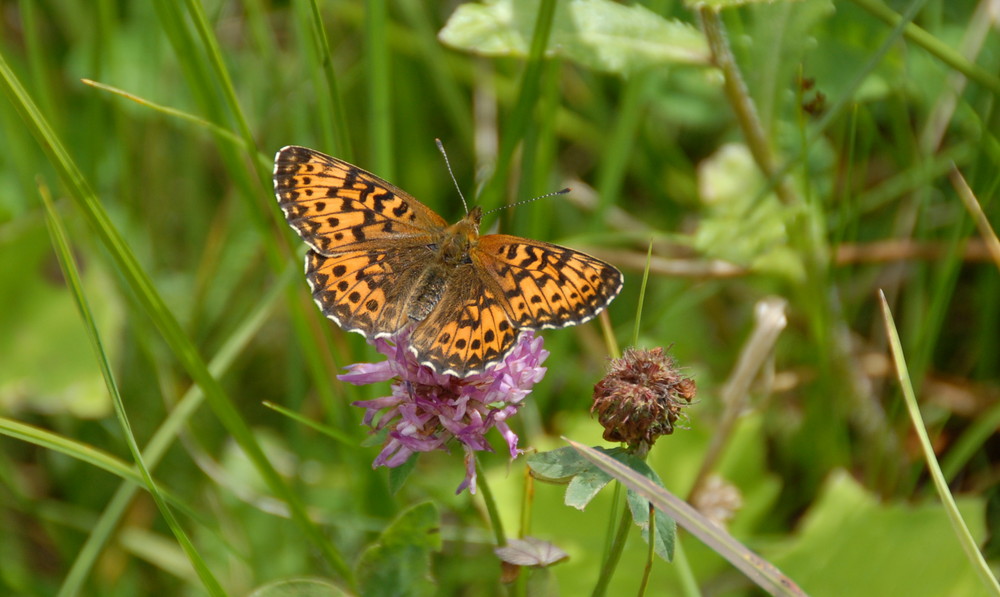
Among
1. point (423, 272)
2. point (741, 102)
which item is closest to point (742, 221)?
A: point (741, 102)

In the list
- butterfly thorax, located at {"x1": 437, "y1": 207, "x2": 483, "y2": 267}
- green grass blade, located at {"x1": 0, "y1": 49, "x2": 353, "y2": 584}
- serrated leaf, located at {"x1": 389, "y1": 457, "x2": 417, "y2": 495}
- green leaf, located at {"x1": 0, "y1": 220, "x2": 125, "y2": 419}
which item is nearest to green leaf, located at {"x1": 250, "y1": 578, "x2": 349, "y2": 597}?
green grass blade, located at {"x1": 0, "y1": 49, "x2": 353, "y2": 584}

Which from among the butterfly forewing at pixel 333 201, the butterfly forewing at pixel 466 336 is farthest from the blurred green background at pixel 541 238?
the butterfly forewing at pixel 466 336

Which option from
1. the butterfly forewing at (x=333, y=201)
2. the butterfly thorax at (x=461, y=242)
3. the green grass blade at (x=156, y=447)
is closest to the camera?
the green grass blade at (x=156, y=447)

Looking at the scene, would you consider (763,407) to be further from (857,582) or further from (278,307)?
(278,307)

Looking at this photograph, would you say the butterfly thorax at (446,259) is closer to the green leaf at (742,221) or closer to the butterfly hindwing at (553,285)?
the butterfly hindwing at (553,285)

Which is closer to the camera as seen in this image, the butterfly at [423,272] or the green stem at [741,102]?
the butterfly at [423,272]

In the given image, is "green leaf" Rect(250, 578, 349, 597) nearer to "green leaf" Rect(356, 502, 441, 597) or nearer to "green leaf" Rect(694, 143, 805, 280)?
"green leaf" Rect(356, 502, 441, 597)

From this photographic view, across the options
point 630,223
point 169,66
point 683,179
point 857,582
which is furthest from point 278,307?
point 857,582
